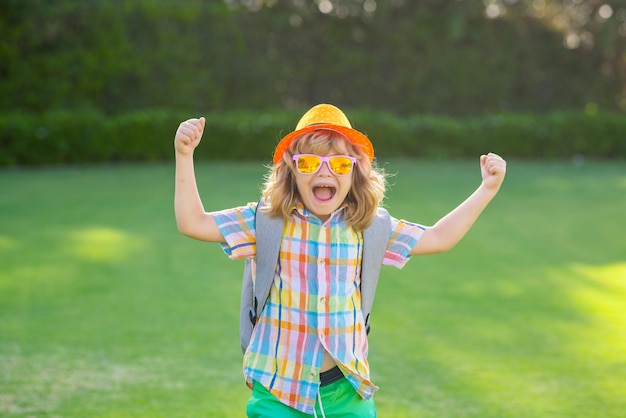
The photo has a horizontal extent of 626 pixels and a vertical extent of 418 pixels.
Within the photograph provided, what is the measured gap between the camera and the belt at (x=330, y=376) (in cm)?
265

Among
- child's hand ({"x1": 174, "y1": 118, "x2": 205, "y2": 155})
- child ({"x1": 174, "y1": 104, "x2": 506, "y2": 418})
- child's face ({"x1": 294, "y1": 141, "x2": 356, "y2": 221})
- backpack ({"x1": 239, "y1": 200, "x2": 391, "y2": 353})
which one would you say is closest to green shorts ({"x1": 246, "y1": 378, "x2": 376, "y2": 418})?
child ({"x1": 174, "y1": 104, "x2": 506, "y2": 418})

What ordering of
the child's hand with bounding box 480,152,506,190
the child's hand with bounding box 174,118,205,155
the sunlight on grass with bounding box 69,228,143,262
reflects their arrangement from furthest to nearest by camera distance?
the sunlight on grass with bounding box 69,228,143,262 < the child's hand with bounding box 480,152,506,190 < the child's hand with bounding box 174,118,205,155

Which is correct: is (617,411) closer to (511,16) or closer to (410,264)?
(410,264)

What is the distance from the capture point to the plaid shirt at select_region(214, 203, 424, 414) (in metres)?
2.62

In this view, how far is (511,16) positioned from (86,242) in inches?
504

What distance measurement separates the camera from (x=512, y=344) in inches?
198

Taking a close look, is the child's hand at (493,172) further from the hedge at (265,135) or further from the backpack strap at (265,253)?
the hedge at (265,135)

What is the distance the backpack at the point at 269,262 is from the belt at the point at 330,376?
7.7 inches

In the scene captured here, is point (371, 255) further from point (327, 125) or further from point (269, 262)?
point (327, 125)

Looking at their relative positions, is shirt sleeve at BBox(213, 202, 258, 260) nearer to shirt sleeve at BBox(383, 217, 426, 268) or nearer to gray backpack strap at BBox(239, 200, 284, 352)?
gray backpack strap at BBox(239, 200, 284, 352)

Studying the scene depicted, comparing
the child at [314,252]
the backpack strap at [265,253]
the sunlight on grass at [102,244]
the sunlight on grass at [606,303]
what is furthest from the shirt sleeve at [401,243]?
the sunlight on grass at [102,244]

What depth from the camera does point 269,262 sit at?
267cm

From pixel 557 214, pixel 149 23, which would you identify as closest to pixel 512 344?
pixel 557 214

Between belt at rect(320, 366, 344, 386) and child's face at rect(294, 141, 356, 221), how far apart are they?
48 cm
